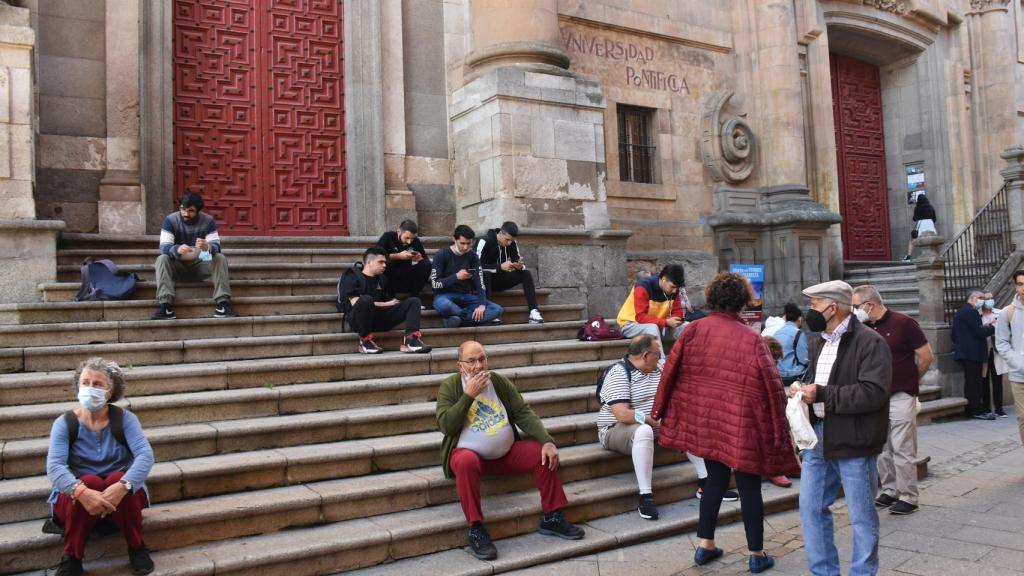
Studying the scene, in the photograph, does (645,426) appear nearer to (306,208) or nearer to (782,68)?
(306,208)

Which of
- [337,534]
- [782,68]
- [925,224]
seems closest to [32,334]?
[337,534]

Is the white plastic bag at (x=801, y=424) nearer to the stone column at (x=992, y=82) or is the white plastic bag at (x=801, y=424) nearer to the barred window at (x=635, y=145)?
the barred window at (x=635, y=145)

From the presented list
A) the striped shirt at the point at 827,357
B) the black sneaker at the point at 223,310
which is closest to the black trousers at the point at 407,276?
the black sneaker at the point at 223,310

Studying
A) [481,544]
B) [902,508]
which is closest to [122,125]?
[481,544]

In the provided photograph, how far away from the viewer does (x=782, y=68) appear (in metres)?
14.7

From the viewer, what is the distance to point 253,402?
6223mm

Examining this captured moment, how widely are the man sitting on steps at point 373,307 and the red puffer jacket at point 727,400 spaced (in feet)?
9.95

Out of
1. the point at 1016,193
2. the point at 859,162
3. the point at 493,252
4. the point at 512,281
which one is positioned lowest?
the point at 512,281

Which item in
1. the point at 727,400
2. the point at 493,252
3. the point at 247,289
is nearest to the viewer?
the point at 727,400

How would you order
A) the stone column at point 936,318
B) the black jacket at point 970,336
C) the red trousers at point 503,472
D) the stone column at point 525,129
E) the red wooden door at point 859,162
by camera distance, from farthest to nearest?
the red wooden door at point 859,162 → the stone column at point 936,318 → the black jacket at point 970,336 → the stone column at point 525,129 → the red trousers at point 503,472

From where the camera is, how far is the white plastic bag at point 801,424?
14.1 ft

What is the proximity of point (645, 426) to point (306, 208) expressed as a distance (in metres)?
6.31

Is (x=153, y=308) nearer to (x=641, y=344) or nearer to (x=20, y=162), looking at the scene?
(x=20, y=162)

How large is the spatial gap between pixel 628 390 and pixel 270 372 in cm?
286
